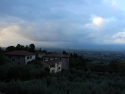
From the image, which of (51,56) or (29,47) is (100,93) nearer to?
(51,56)

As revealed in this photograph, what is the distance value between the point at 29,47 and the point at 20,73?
4909 centimetres

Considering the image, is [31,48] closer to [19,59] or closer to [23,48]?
[23,48]

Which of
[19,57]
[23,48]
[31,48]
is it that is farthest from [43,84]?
[23,48]

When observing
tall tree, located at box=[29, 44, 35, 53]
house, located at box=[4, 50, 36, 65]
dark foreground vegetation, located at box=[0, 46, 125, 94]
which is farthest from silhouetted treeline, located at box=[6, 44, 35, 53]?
dark foreground vegetation, located at box=[0, 46, 125, 94]

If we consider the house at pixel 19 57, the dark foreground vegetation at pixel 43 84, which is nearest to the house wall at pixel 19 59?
the house at pixel 19 57

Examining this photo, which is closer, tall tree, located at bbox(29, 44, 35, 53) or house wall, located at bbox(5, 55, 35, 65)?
house wall, located at bbox(5, 55, 35, 65)

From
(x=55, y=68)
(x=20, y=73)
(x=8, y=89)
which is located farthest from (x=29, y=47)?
(x=8, y=89)

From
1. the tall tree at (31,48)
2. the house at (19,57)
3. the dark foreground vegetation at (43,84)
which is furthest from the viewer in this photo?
the tall tree at (31,48)

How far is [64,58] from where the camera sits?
50156mm

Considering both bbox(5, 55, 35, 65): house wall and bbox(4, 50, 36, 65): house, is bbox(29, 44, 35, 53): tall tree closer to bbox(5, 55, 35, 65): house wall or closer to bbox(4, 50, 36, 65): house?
bbox(4, 50, 36, 65): house

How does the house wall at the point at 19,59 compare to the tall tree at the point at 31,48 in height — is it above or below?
below

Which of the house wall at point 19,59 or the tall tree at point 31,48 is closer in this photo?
the house wall at point 19,59

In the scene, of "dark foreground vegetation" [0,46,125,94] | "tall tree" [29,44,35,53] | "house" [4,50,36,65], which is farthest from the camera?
"tall tree" [29,44,35,53]

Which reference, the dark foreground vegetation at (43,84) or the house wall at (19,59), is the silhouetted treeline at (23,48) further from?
the dark foreground vegetation at (43,84)
